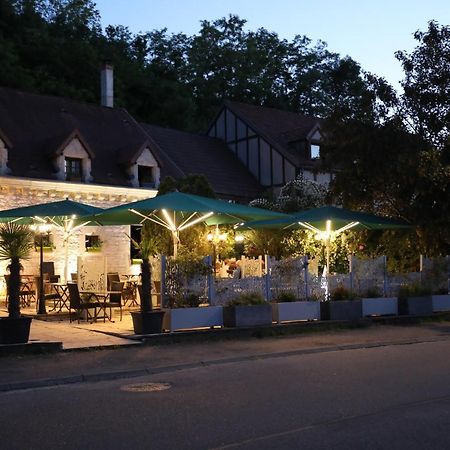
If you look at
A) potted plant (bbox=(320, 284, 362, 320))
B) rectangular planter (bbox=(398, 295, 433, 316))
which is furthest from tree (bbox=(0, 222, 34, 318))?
rectangular planter (bbox=(398, 295, 433, 316))

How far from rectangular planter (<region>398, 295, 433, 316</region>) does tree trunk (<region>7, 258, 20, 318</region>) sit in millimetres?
10607

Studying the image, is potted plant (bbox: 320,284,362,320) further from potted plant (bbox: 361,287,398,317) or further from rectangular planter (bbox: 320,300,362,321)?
potted plant (bbox: 361,287,398,317)

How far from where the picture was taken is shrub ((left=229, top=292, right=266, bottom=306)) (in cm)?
1524

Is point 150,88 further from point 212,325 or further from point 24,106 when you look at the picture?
point 212,325

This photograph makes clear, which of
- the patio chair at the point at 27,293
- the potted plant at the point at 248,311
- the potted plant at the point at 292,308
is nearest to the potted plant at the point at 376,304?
the potted plant at the point at 292,308

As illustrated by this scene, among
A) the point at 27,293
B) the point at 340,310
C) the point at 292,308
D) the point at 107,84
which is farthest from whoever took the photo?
the point at 107,84

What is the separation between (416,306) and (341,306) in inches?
111

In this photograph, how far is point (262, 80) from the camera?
51.8m

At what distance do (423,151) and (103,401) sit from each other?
46.4ft

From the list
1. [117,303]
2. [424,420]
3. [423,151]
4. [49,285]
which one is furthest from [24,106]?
[424,420]

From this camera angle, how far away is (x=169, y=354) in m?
12.3

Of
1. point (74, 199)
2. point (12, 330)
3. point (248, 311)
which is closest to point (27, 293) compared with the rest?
point (74, 199)

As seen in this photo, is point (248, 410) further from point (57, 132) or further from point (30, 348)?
point (57, 132)

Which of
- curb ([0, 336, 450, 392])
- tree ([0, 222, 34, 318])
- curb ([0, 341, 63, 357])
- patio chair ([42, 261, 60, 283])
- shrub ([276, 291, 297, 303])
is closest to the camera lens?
curb ([0, 336, 450, 392])
